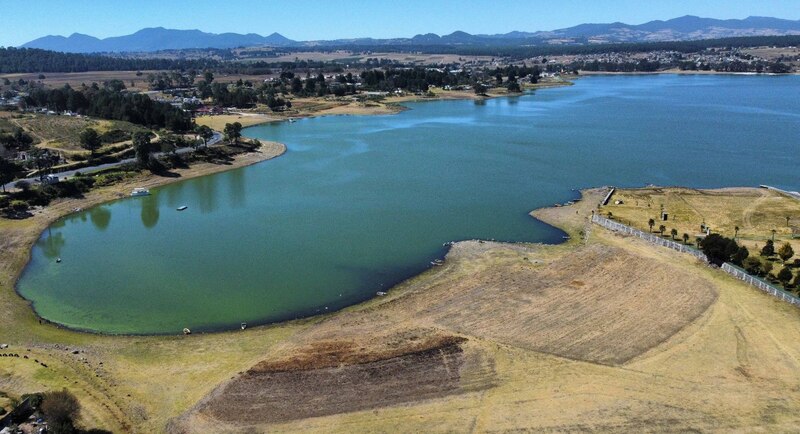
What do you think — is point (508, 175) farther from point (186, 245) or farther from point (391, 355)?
point (391, 355)

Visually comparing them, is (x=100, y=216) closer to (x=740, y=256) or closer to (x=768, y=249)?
(x=740, y=256)

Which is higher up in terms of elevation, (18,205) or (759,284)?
(18,205)

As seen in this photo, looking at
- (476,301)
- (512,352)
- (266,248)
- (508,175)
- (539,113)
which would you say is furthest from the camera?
(539,113)

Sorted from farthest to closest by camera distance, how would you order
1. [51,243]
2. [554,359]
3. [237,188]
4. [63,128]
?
[63,128], [237,188], [51,243], [554,359]

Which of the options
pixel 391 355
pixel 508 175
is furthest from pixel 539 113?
pixel 391 355

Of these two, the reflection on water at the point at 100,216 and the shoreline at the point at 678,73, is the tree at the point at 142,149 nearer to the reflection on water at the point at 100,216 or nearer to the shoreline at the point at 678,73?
the reflection on water at the point at 100,216

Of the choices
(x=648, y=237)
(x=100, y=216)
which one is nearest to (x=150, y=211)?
(x=100, y=216)
